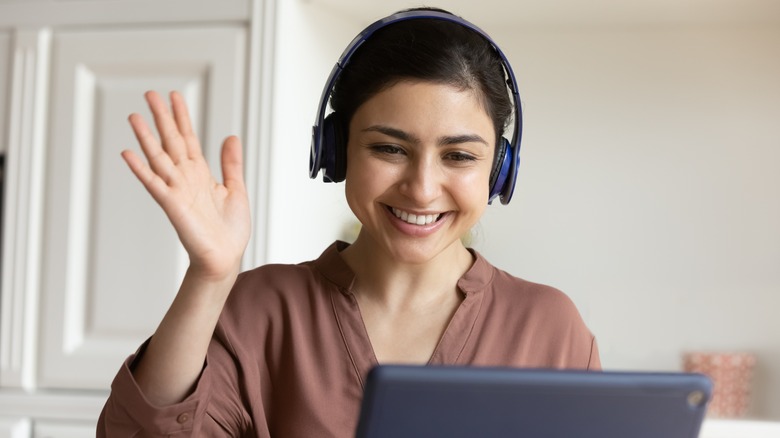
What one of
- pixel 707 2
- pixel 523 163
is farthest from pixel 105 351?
pixel 707 2

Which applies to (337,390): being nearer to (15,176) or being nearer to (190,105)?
(190,105)

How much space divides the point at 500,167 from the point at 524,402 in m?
0.67

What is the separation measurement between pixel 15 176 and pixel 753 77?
1.81 meters

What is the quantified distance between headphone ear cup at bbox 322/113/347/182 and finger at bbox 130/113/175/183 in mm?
338

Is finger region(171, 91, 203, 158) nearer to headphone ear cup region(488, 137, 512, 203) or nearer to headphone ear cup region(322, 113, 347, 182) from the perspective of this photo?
headphone ear cup region(322, 113, 347, 182)

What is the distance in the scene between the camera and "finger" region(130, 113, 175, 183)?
2.90 feet

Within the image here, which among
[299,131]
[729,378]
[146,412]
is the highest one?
[299,131]

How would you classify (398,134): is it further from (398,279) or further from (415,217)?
(398,279)

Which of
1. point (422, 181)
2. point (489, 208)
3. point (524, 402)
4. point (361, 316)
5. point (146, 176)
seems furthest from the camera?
point (489, 208)

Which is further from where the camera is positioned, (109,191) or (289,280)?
(109,191)

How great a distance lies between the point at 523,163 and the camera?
2549mm

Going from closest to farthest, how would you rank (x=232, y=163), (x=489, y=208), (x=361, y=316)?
(x=232, y=163), (x=361, y=316), (x=489, y=208)

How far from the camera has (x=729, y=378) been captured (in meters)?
2.34

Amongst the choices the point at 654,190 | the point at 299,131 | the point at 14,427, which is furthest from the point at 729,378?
the point at 14,427
